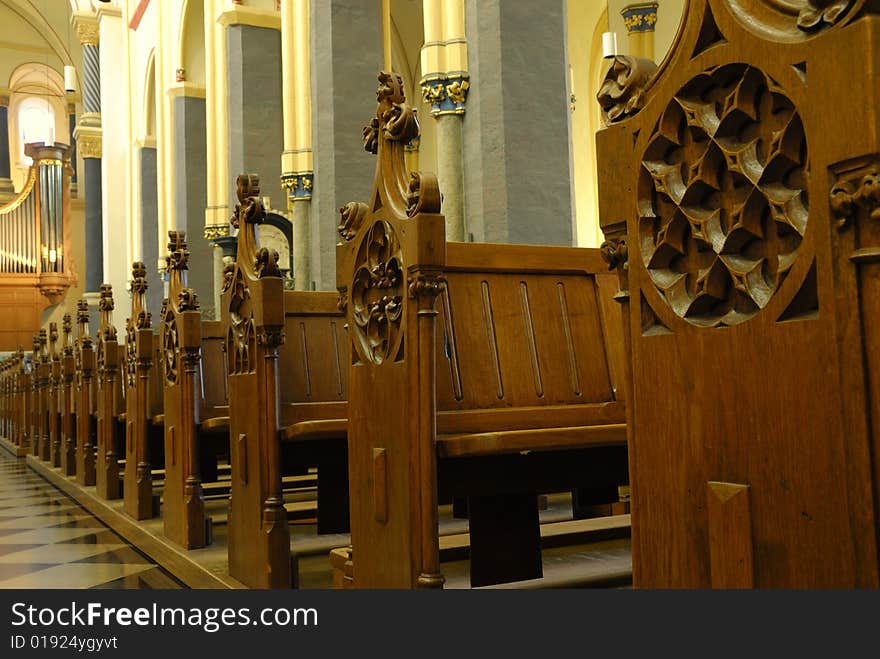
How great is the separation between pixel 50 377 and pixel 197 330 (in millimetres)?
5164

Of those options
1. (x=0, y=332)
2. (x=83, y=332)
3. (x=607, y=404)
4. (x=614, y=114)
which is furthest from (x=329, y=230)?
(x=0, y=332)

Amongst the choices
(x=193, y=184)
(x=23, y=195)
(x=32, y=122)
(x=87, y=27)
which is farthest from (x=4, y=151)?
(x=193, y=184)

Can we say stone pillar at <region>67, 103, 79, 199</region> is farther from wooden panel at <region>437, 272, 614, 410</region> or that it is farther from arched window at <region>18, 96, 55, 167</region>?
wooden panel at <region>437, 272, 614, 410</region>

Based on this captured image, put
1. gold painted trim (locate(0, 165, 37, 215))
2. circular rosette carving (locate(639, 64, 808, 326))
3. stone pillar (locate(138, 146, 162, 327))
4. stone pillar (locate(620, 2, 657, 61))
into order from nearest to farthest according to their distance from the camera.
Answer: circular rosette carving (locate(639, 64, 808, 326)) < stone pillar (locate(620, 2, 657, 61)) < stone pillar (locate(138, 146, 162, 327)) < gold painted trim (locate(0, 165, 37, 215))

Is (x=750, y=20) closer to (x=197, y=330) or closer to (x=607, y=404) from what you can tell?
(x=607, y=404)

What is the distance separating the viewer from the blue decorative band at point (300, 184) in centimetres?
802

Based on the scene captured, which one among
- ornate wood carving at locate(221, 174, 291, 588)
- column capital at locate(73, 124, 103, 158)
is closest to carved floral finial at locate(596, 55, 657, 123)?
ornate wood carving at locate(221, 174, 291, 588)

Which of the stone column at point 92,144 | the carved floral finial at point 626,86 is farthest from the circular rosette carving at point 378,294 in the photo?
the stone column at point 92,144

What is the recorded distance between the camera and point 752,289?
124cm

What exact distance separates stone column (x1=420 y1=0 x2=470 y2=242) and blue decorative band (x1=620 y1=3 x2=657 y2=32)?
14.4ft

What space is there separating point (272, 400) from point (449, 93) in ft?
9.53

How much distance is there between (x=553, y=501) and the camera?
4.34m

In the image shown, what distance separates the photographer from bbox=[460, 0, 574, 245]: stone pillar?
5.21m

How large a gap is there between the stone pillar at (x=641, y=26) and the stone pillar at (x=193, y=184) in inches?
223
